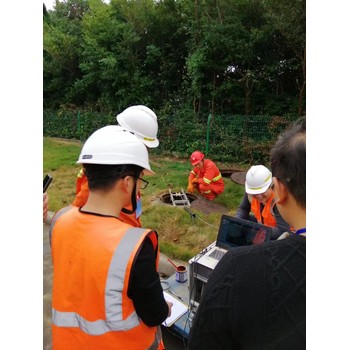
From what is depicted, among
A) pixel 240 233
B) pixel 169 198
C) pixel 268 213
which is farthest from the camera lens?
pixel 169 198

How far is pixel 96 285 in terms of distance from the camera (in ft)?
3.94

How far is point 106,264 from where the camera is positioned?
3.86 ft

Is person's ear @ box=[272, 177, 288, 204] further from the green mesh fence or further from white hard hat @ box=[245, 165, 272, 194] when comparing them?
the green mesh fence

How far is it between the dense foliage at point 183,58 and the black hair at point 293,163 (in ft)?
31.1

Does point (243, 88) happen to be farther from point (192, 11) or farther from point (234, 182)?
point (234, 182)

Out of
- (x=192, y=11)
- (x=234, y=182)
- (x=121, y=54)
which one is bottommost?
(x=234, y=182)

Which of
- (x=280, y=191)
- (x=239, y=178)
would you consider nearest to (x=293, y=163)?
(x=280, y=191)

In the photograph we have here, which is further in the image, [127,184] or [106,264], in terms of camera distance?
[127,184]

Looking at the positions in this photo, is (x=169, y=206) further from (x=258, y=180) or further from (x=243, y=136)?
(x=243, y=136)

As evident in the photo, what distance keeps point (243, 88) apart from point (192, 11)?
396 cm

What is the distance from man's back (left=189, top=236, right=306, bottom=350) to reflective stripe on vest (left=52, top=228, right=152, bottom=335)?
1.34 ft

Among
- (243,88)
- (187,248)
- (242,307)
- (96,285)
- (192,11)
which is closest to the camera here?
(242,307)

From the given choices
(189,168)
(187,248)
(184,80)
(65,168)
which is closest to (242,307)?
(187,248)

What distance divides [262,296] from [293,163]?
15.8 inches
